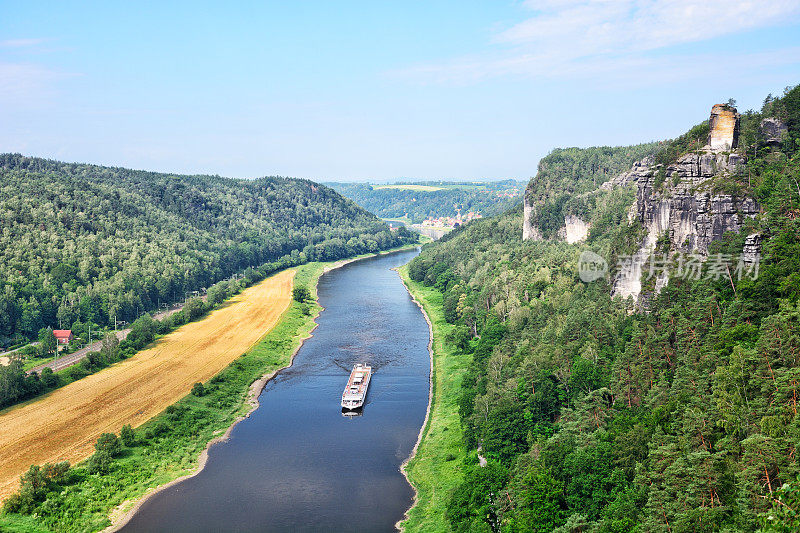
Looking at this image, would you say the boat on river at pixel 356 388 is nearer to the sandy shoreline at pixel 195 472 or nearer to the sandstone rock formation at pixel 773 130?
the sandy shoreline at pixel 195 472

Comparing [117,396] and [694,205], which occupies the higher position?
[694,205]

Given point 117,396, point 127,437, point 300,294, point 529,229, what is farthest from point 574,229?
point 127,437

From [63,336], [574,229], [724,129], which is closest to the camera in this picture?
[724,129]

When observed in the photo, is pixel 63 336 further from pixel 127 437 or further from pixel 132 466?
pixel 132 466

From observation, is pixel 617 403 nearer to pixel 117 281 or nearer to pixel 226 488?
pixel 226 488

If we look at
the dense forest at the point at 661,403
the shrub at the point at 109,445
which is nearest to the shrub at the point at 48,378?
the shrub at the point at 109,445

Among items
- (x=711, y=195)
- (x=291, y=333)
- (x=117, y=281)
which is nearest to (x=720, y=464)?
(x=711, y=195)

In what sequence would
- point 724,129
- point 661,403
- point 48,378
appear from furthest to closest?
point 48,378 → point 724,129 → point 661,403

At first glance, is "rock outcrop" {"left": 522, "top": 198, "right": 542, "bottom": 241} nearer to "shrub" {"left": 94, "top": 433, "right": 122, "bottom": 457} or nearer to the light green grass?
the light green grass
